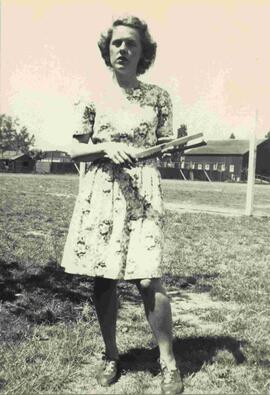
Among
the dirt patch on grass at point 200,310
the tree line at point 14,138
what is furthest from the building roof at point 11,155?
the dirt patch on grass at point 200,310

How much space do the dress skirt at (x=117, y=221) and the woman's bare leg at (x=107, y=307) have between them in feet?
0.76

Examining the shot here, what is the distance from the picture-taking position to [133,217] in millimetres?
3025

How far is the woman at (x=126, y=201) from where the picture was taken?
2.97 m

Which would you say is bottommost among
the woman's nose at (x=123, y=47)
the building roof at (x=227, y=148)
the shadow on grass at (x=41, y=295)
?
the shadow on grass at (x=41, y=295)

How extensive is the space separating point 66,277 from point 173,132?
117 inches

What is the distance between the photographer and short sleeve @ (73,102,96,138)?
120 inches

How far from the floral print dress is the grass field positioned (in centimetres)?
73

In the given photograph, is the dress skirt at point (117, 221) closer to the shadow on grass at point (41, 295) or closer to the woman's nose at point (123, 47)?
the woman's nose at point (123, 47)

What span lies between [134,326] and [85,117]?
78.5 inches

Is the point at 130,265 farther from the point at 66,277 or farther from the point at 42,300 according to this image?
the point at 66,277

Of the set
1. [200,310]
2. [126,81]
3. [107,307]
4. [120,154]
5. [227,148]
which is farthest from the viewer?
[227,148]

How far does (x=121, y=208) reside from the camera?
119 inches

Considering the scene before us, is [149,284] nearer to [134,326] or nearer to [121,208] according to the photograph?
[121,208]

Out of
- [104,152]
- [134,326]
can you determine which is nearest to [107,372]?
[134,326]
